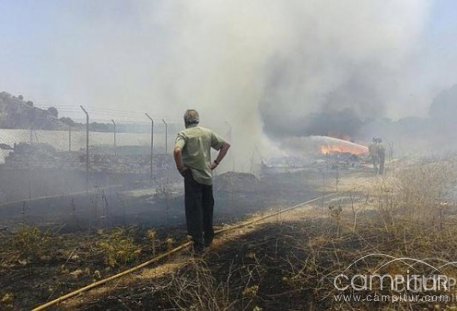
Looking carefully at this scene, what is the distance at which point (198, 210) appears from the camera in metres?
5.46

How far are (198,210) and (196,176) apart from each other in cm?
45

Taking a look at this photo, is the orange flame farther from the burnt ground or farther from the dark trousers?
the dark trousers

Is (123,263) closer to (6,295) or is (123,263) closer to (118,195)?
(6,295)

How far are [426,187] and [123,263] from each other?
4.97m

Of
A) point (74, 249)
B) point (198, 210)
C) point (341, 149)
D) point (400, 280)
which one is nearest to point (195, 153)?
point (198, 210)

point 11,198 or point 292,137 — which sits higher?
point 292,137

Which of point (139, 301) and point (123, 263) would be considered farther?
point (123, 263)

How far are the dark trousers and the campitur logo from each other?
211 cm

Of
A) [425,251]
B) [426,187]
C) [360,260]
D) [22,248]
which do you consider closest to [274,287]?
[360,260]

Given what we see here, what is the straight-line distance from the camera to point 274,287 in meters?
Answer: 3.95

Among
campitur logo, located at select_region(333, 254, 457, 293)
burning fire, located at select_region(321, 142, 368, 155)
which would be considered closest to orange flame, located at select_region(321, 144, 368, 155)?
burning fire, located at select_region(321, 142, 368, 155)

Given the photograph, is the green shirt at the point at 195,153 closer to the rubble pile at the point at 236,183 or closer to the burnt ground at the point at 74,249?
the burnt ground at the point at 74,249

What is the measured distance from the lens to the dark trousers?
541 centimetres

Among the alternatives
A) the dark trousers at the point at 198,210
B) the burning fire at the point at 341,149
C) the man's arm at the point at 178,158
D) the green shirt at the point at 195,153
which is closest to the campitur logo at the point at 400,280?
the dark trousers at the point at 198,210
